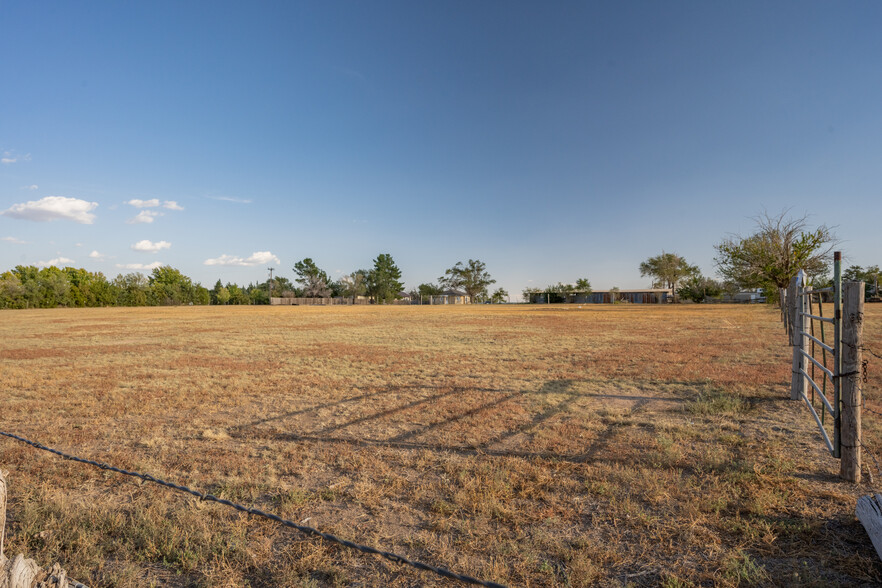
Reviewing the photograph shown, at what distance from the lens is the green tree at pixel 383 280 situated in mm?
103062

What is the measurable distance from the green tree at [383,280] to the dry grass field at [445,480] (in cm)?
9346

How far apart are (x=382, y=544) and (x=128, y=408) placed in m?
6.84

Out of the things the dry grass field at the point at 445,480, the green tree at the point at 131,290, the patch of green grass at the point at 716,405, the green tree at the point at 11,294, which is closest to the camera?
the dry grass field at the point at 445,480

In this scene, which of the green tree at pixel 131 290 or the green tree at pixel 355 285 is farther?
the green tree at pixel 355 285

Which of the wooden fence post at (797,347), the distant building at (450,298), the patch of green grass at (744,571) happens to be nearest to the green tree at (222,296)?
the distant building at (450,298)

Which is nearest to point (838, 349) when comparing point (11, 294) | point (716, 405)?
point (716, 405)

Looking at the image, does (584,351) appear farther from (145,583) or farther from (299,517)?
(145,583)

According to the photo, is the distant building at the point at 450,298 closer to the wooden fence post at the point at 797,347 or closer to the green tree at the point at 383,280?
the green tree at the point at 383,280

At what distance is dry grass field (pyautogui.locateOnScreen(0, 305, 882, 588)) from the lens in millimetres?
3039

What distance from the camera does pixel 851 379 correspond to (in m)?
4.11

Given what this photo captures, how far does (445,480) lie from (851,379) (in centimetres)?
434

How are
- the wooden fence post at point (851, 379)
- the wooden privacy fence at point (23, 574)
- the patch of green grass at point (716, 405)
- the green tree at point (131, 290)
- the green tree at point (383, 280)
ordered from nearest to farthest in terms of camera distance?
the wooden privacy fence at point (23, 574) → the wooden fence post at point (851, 379) → the patch of green grass at point (716, 405) → the green tree at point (131, 290) → the green tree at point (383, 280)

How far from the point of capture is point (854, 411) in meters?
4.13

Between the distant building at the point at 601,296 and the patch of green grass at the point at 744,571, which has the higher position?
the distant building at the point at 601,296
